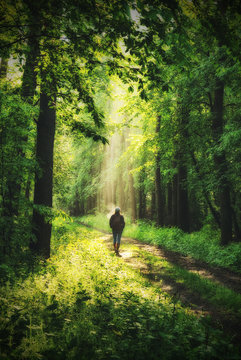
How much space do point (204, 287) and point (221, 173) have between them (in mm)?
5340

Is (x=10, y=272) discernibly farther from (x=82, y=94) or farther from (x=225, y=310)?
(x=225, y=310)

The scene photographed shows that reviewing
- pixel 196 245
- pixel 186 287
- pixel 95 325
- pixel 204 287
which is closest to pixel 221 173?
pixel 196 245

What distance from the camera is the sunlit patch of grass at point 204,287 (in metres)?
4.95

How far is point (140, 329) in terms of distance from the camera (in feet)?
10.9

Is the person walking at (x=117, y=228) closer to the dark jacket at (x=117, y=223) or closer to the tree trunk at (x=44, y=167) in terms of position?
the dark jacket at (x=117, y=223)

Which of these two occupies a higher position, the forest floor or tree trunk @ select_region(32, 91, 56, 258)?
tree trunk @ select_region(32, 91, 56, 258)

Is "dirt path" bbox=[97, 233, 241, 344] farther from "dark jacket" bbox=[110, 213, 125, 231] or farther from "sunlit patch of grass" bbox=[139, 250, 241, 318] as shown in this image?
"dark jacket" bbox=[110, 213, 125, 231]

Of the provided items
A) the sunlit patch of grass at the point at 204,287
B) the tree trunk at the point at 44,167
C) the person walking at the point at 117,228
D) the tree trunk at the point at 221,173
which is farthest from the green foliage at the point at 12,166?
the tree trunk at the point at 221,173

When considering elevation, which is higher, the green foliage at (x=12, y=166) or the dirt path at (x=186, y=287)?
the green foliage at (x=12, y=166)

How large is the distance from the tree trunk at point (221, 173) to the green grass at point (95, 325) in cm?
615

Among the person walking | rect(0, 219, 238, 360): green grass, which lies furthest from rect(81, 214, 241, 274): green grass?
rect(0, 219, 238, 360): green grass

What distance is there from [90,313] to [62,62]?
4961 millimetres

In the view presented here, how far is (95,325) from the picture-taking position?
3383 mm

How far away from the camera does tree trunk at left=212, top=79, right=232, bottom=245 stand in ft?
31.1
